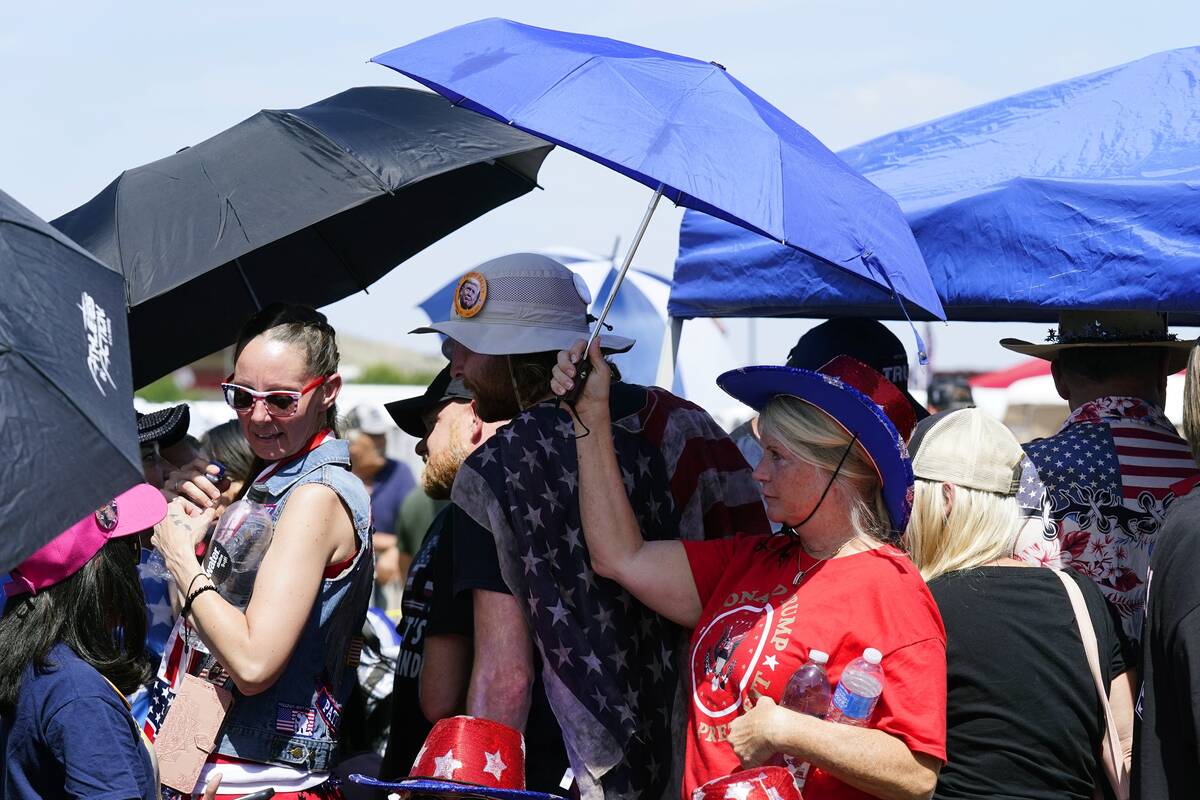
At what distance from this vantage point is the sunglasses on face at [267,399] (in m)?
3.05

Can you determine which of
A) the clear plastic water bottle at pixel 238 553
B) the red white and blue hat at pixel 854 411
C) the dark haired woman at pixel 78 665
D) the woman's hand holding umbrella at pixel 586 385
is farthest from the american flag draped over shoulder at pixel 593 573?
the dark haired woman at pixel 78 665

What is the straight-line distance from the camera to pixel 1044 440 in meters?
3.49

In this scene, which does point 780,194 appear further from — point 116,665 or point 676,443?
point 116,665

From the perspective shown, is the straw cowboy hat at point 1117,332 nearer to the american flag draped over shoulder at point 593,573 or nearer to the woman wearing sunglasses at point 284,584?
the american flag draped over shoulder at point 593,573

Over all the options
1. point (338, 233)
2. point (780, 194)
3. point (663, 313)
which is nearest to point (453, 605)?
point (780, 194)

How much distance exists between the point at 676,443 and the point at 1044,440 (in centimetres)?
114

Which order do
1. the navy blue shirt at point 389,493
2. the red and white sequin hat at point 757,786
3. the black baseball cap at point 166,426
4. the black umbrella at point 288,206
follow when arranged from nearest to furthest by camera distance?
the red and white sequin hat at point 757,786 < the black umbrella at point 288,206 < the black baseball cap at point 166,426 < the navy blue shirt at point 389,493

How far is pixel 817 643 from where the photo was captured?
248 centimetres

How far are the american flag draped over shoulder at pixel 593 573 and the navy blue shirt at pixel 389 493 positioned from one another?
6.49m

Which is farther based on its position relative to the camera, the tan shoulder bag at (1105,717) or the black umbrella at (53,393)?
the tan shoulder bag at (1105,717)

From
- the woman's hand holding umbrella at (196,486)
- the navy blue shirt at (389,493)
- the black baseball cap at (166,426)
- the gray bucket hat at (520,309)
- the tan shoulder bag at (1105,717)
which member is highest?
the gray bucket hat at (520,309)

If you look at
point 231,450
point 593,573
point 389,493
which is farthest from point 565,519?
point 389,493

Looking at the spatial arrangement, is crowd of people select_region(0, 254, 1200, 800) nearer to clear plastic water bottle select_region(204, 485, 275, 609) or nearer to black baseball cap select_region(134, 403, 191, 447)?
clear plastic water bottle select_region(204, 485, 275, 609)

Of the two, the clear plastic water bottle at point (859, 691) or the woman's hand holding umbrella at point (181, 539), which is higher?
the woman's hand holding umbrella at point (181, 539)
